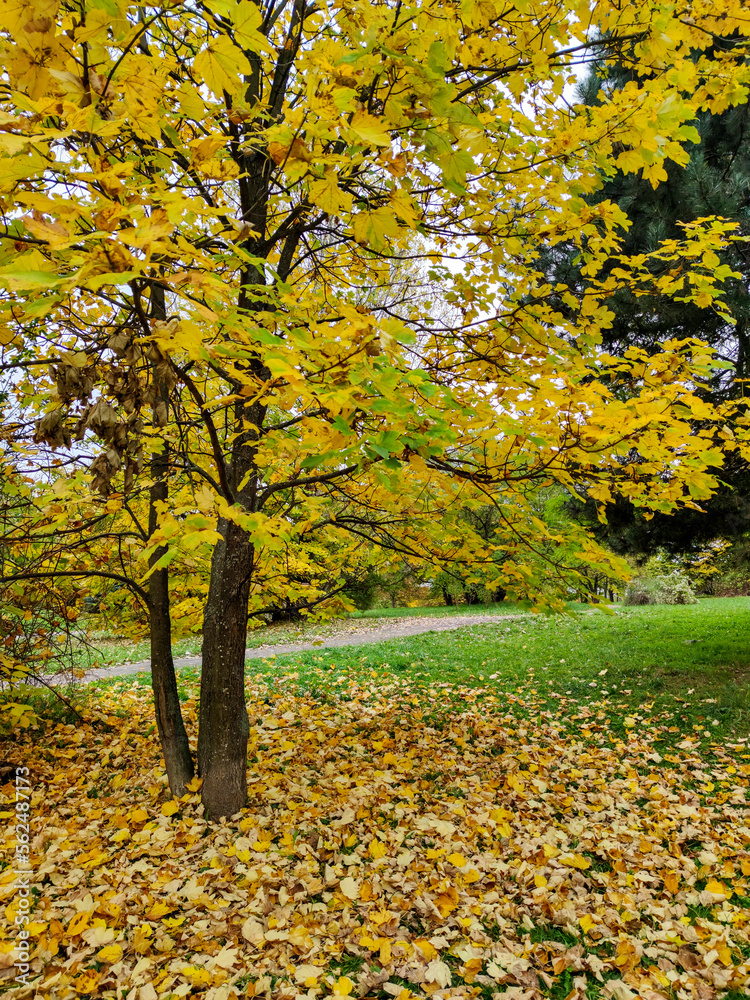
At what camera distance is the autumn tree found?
1.33 meters

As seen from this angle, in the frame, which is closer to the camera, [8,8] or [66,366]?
[8,8]

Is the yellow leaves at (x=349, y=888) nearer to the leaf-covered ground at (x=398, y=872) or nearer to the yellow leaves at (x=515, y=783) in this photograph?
the leaf-covered ground at (x=398, y=872)

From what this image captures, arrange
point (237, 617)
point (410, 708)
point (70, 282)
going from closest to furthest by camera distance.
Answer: point (70, 282) < point (237, 617) < point (410, 708)

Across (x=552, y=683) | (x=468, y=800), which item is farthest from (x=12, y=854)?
(x=552, y=683)

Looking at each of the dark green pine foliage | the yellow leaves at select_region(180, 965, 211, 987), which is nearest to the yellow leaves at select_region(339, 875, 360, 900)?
the yellow leaves at select_region(180, 965, 211, 987)

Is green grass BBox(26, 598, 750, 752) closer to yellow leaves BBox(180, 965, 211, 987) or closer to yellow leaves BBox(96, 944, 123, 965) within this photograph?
yellow leaves BBox(180, 965, 211, 987)

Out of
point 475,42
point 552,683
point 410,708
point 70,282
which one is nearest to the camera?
point 70,282

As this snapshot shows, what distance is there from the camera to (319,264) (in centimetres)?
351

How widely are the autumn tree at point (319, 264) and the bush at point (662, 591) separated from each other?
16504 mm

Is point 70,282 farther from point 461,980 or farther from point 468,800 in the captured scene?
point 468,800

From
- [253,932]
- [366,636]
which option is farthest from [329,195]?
[366,636]

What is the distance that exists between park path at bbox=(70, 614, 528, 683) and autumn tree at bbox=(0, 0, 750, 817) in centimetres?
675

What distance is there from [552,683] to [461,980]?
4961 mm

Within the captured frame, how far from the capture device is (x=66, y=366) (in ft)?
4.79
